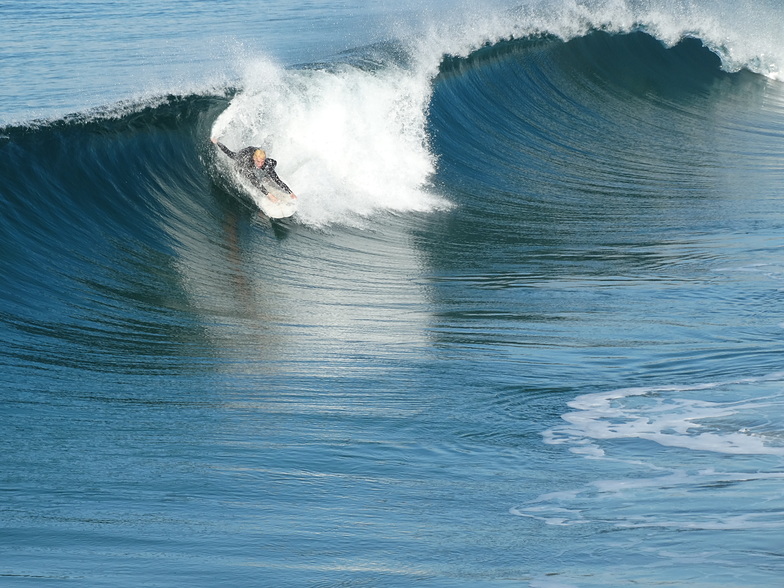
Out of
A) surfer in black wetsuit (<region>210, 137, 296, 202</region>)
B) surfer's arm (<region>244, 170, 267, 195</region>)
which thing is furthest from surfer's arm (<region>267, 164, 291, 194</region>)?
surfer's arm (<region>244, 170, 267, 195</region>)

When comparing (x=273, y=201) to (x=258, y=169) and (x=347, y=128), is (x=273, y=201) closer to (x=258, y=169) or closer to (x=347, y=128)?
(x=258, y=169)

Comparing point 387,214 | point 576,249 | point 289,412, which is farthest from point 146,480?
point 387,214

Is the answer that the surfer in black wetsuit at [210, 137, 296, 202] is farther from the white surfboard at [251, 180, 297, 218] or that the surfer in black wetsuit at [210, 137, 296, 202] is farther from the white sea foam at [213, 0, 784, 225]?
the white sea foam at [213, 0, 784, 225]

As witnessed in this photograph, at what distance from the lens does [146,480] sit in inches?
224

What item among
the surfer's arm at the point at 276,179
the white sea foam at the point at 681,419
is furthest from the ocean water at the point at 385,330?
the surfer's arm at the point at 276,179

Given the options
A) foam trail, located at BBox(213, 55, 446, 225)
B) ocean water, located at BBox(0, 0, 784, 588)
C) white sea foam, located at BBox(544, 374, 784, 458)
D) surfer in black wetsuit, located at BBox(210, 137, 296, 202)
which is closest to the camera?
ocean water, located at BBox(0, 0, 784, 588)

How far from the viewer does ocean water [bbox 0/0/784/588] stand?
16.6 feet

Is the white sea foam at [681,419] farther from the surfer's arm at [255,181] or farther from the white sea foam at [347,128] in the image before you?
the white sea foam at [347,128]

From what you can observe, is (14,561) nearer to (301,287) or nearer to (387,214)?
(301,287)

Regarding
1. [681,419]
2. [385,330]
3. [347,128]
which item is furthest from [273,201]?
[681,419]

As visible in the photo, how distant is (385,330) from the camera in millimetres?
9172

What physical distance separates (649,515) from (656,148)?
47.1 feet

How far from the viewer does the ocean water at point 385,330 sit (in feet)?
16.6

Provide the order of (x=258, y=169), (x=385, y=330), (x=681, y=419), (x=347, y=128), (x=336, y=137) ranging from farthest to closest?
(x=347, y=128) → (x=336, y=137) → (x=258, y=169) → (x=385, y=330) → (x=681, y=419)
